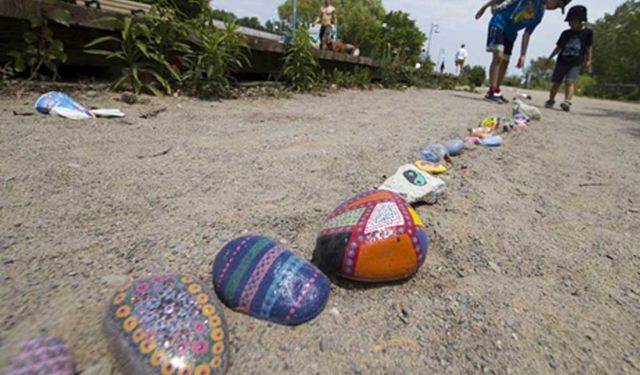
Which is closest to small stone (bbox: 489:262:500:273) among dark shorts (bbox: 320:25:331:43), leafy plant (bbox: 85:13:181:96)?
leafy plant (bbox: 85:13:181:96)

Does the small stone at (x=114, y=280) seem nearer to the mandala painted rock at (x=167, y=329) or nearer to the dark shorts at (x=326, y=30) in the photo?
the mandala painted rock at (x=167, y=329)

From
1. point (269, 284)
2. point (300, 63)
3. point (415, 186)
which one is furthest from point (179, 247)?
point (300, 63)

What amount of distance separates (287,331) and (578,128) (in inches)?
190

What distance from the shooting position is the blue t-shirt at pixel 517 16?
201 inches

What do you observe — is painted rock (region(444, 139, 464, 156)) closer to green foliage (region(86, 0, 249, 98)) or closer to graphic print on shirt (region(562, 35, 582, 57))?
green foliage (region(86, 0, 249, 98))

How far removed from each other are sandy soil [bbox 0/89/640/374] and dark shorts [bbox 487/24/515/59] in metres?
3.22

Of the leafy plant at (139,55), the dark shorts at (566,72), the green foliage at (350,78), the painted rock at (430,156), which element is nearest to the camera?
the painted rock at (430,156)

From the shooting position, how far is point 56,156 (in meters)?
1.92

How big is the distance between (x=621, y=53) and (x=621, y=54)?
0.08 meters

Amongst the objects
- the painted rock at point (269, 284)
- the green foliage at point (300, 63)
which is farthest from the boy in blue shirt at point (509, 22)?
the painted rock at point (269, 284)

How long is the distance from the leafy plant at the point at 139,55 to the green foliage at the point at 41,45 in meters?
0.24

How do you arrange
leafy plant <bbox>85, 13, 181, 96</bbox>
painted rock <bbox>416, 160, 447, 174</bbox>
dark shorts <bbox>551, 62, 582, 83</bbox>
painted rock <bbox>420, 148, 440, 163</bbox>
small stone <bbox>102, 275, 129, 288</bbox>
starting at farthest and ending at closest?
dark shorts <bbox>551, 62, 582, 83</bbox>, leafy plant <bbox>85, 13, 181, 96</bbox>, painted rock <bbox>420, 148, 440, 163</bbox>, painted rock <bbox>416, 160, 447, 174</bbox>, small stone <bbox>102, 275, 129, 288</bbox>

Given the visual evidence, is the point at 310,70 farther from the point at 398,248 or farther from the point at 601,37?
the point at 601,37

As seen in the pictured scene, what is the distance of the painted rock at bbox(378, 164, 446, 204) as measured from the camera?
1705 millimetres
